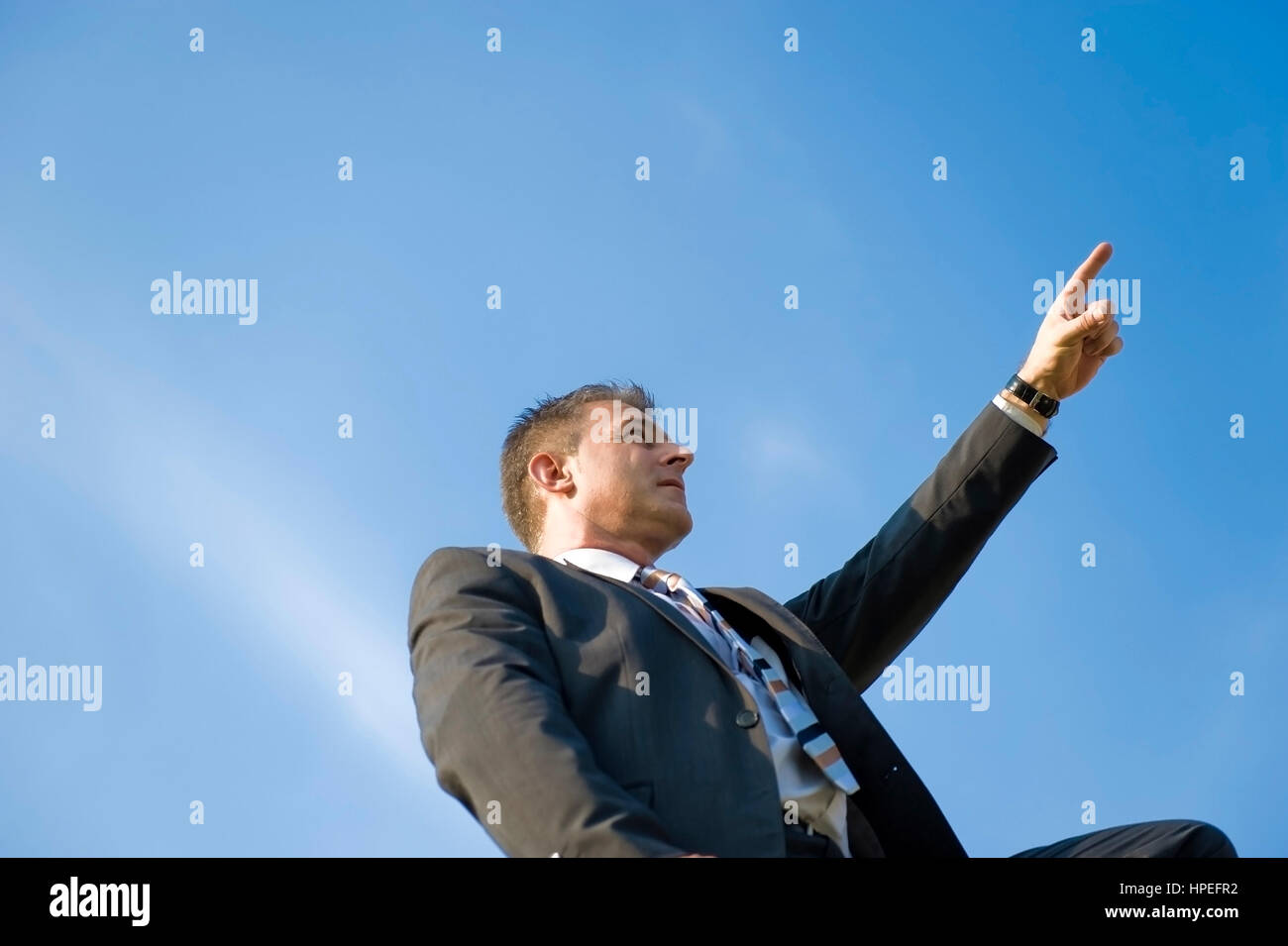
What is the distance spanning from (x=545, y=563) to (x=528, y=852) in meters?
1.10

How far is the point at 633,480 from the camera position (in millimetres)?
4848

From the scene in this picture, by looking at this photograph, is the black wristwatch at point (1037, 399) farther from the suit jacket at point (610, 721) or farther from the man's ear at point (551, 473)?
the man's ear at point (551, 473)

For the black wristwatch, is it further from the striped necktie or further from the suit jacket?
the striped necktie

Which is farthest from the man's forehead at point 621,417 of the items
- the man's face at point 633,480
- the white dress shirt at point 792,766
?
the white dress shirt at point 792,766

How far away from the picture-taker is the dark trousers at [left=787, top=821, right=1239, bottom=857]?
11.2ft

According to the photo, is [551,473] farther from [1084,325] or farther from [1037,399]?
[1084,325]

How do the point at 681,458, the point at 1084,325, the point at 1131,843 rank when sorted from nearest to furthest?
the point at 1131,843
the point at 1084,325
the point at 681,458

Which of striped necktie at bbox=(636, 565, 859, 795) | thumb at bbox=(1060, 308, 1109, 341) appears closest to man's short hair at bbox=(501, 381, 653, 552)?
striped necktie at bbox=(636, 565, 859, 795)

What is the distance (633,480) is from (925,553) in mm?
966

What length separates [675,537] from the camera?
15.8ft

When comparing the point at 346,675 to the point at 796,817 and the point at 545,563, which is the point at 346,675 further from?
the point at 796,817

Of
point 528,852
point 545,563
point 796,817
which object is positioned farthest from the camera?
point 545,563

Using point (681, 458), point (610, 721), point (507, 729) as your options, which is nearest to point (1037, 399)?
point (681, 458)
